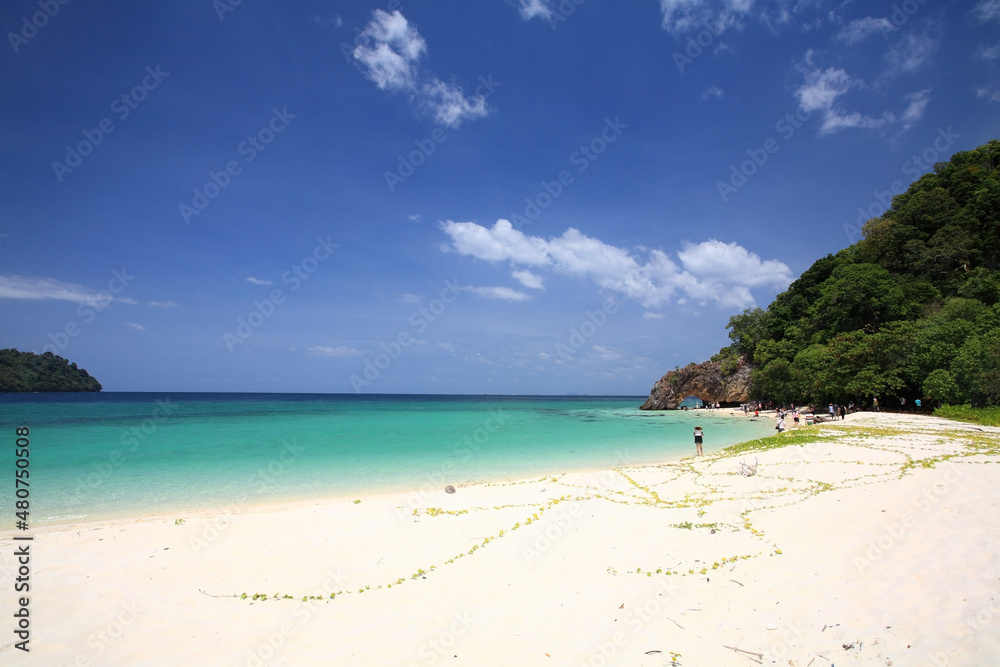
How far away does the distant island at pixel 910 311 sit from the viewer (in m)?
31.1

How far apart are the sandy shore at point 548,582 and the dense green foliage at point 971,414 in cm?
2173

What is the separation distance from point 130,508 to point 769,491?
709 inches

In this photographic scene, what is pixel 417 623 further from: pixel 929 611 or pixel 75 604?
pixel 929 611

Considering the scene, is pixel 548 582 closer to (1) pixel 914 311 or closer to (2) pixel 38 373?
(1) pixel 914 311

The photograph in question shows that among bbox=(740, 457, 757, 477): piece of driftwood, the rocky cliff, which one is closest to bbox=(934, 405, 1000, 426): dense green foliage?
bbox=(740, 457, 757, 477): piece of driftwood

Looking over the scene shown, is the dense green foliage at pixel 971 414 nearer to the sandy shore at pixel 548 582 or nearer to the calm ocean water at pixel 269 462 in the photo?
the calm ocean water at pixel 269 462

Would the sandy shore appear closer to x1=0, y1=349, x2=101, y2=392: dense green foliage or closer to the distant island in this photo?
the distant island

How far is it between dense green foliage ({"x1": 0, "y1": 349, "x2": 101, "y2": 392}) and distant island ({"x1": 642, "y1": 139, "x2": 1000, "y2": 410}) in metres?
170

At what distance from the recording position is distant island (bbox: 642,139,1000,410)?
3108cm

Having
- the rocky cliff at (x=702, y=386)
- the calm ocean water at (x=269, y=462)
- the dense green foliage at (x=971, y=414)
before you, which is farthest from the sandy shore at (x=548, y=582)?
the rocky cliff at (x=702, y=386)

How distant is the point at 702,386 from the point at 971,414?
178 ft

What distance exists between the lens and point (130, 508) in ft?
41.3

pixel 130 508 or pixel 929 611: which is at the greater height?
pixel 929 611

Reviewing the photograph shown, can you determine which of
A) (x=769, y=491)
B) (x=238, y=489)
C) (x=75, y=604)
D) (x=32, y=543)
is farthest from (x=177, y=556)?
A: (x=769, y=491)
